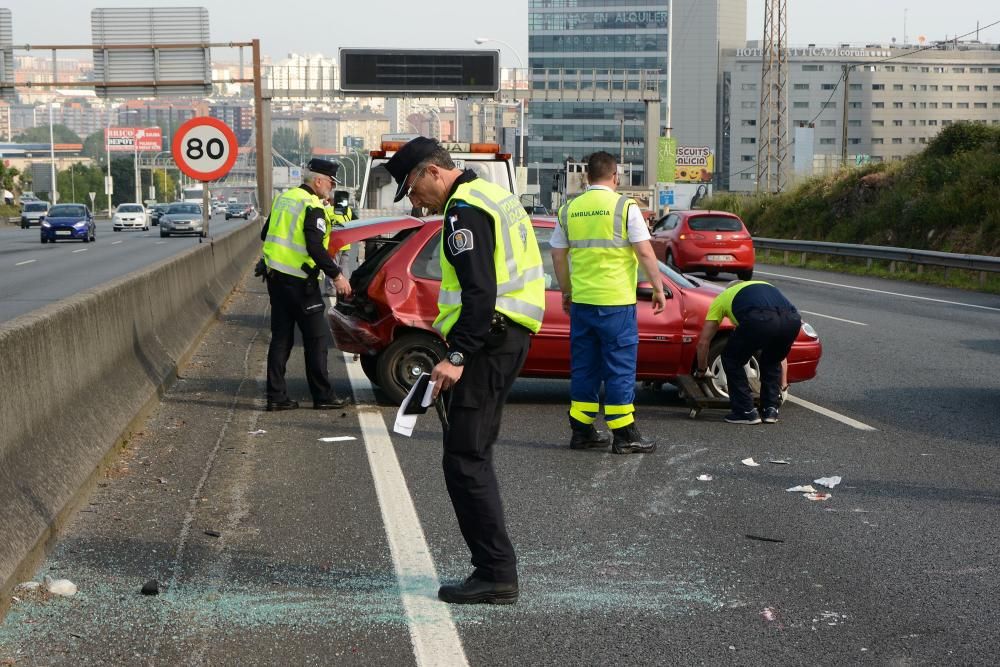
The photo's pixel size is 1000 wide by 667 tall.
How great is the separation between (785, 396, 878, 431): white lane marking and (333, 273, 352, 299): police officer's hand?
12.3ft

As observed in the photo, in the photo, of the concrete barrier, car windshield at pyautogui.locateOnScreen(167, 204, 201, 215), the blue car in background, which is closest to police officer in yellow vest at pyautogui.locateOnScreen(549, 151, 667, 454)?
the concrete barrier

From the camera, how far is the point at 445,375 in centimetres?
513

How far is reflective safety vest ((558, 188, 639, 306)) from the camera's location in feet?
28.7

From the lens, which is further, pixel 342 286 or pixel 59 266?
pixel 59 266

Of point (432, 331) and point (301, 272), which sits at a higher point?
point (301, 272)

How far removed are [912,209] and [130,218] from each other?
136 ft

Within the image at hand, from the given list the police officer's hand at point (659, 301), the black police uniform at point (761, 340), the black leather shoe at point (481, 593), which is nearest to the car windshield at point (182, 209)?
the black police uniform at point (761, 340)

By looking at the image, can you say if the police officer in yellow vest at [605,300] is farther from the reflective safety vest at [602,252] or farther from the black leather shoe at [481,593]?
the black leather shoe at [481,593]

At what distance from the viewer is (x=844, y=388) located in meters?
12.0

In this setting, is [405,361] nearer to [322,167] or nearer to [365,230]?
[322,167]

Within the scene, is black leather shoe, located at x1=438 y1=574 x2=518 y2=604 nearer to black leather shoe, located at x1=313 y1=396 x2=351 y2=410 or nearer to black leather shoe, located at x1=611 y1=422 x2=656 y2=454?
black leather shoe, located at x1=611 y1=422 x2=656 y2=454

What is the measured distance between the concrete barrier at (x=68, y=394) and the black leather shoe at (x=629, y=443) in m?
3.15

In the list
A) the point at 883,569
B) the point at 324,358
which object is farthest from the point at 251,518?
the point at 324,358

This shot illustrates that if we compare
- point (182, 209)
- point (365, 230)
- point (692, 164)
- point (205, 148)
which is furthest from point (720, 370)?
point (692, 164)
